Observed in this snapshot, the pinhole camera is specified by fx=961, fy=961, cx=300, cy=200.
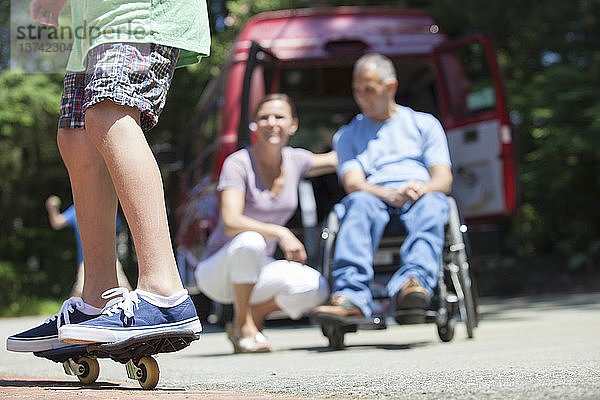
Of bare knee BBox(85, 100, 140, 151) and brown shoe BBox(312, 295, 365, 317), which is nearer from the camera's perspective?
bare knee BBox(85, 100, 140, 151)

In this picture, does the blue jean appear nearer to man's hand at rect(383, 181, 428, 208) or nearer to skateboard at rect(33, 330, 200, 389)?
man's hand at rect(383, 181, 428, 208)

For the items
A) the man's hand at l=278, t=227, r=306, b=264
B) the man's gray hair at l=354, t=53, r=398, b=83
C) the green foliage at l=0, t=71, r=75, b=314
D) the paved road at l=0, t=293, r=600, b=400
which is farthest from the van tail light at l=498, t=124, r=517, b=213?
the green foliage at l=0, t=71, r=75, b=314

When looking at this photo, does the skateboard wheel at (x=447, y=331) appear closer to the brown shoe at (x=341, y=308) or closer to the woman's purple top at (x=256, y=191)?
the brown shoe at (x=341, y=308)

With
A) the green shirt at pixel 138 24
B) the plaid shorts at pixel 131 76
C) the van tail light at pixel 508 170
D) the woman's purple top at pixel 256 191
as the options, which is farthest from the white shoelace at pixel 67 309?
the van tail light at pixel 508 170

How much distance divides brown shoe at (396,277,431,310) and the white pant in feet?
2.10

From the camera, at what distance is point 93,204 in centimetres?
293

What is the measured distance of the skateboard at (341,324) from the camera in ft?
13.6

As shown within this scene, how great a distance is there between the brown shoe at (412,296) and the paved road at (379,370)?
198 mm

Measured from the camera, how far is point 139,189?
2703 mm

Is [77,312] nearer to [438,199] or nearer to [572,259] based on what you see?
[438,199]

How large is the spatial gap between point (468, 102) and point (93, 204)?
4650mm

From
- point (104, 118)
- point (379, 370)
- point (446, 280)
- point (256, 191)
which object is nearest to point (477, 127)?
point (446, 280)

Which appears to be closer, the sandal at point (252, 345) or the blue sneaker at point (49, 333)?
the blue sneaker at point (49, 333)

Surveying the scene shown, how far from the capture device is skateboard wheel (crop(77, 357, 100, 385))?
113 inches
